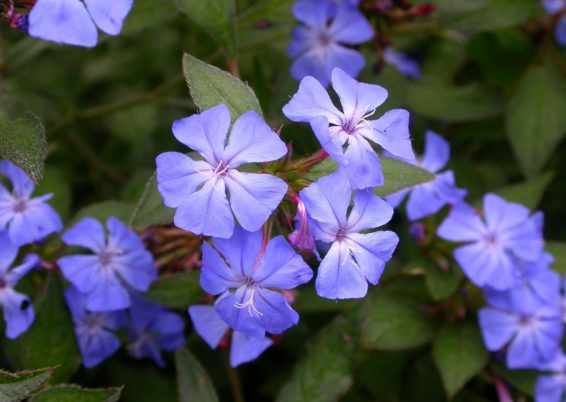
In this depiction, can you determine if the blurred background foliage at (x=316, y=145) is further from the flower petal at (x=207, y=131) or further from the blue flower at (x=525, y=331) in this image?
the flower petal at (x=207, y=131)

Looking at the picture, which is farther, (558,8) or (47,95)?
(47,95)

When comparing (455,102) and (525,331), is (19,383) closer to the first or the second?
(525,331)

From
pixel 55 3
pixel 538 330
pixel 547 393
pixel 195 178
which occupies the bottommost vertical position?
pixel 547 393

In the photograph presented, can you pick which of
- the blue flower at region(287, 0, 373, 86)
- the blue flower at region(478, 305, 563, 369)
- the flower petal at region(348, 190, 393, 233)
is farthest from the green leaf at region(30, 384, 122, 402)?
the blue flower at region(287, 0, 373, 86)

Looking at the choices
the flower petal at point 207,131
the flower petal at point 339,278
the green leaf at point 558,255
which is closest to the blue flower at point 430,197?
the green leaf at point 558,255

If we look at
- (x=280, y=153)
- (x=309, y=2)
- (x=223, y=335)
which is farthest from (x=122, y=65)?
(x=280, y=153)

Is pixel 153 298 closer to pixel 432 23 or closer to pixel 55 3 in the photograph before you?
pixel 55 3

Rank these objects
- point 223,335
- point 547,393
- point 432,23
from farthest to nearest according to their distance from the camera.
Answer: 1. point 432,23
2. point 547,393
3. point 223,335
